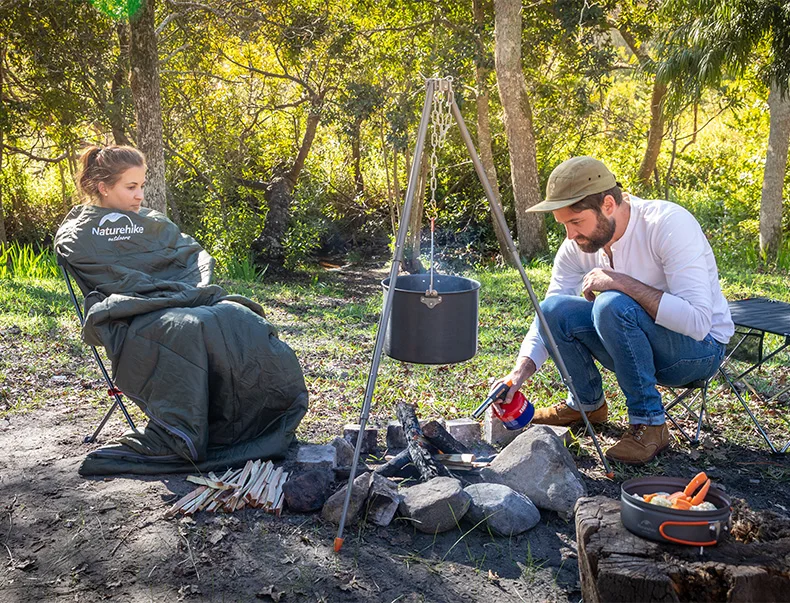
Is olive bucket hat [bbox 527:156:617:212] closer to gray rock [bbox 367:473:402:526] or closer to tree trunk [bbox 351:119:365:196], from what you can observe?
gray rock [bbox 367:473:402:526]

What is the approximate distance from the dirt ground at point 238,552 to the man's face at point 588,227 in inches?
41.0

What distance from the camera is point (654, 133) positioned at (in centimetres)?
1251

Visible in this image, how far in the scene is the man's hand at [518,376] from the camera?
136 inches

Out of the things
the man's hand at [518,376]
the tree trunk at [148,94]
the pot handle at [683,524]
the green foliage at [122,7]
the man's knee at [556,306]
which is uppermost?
the green foliage at [122,7]

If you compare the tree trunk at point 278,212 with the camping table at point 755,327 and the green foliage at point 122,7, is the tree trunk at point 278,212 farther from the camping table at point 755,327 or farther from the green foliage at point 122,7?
the camping table at point 755,327

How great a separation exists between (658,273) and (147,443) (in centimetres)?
243

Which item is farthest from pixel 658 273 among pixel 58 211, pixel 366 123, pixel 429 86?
pixel 58 211

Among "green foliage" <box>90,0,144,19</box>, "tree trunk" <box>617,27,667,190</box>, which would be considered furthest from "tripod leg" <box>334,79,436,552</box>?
"tree trunk" <box>617,27,667,190</box>

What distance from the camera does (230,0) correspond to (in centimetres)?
1005

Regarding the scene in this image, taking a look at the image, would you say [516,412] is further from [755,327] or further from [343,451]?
[755,327]

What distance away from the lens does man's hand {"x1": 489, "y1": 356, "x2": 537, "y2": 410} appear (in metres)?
3.46

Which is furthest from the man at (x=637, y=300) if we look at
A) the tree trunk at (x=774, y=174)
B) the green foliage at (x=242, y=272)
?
the tree trunk at (x=774, y=174)

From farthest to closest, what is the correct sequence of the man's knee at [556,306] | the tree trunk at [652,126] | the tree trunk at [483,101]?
1. the tree trunk at [652,126]
2. the tree trunk at [483,101]
3. the man's knee at [556,306]

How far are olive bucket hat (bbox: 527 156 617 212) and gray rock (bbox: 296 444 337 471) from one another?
1.36 m
